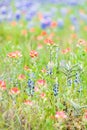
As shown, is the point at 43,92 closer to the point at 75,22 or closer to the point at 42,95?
the point at 42,95

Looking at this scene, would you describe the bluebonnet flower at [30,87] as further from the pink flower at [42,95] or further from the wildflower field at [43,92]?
the pink flower at [42,95]

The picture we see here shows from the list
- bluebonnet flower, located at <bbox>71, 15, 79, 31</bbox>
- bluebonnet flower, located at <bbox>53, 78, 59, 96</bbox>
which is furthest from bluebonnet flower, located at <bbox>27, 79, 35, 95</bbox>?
bluebonnet flower, located at <bbox>71, 15, 79, 31</bbox>

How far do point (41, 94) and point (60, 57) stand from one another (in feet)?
3.90

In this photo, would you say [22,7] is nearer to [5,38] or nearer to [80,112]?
[5,38]

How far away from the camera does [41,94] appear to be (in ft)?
8.60

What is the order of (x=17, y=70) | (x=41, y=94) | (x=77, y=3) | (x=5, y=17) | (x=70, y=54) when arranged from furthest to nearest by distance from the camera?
(x=77, y=3) < (x=5, y=17) < (x=70, y=54) < (x=17, y=70) < (x=41, y=94)

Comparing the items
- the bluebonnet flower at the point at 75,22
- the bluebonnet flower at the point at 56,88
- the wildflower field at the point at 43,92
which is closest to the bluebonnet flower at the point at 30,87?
the wildflower field at the point at 43,92

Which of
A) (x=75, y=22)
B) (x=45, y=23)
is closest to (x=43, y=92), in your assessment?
(x=45, y=23)

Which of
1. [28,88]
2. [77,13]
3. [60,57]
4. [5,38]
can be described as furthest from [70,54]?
[77,13]

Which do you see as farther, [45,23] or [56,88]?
[45,23]

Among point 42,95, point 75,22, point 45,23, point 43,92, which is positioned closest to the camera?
point 42,95

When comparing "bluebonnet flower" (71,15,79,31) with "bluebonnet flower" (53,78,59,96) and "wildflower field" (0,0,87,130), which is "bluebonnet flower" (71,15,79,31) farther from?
"bluebonnet flower" (53,78,59,96)

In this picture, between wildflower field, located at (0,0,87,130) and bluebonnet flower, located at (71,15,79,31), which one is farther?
bluebonnet flower, located at (71,15,79,31)

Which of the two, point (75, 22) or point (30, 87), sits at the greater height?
point (30, 87)
